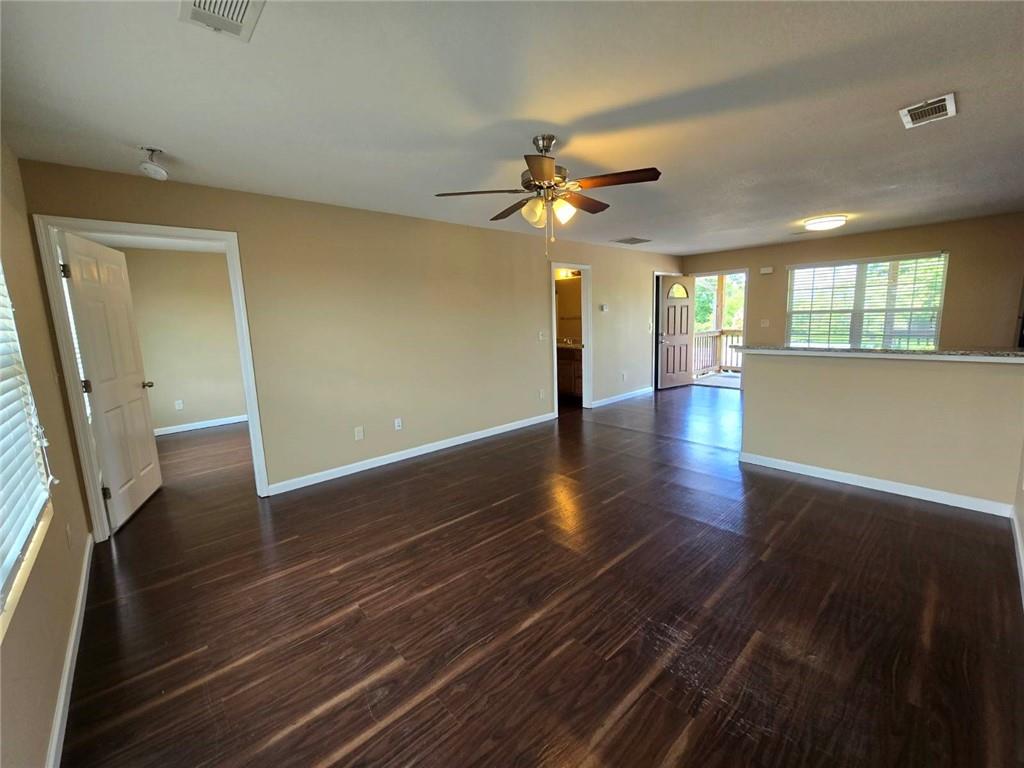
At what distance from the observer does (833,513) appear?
9.81ft

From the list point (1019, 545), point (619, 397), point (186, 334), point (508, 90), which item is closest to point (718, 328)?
point (619, 397)

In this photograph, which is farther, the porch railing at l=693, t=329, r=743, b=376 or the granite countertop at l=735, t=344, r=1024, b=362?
the porch railing at l=693, t=329, r=743, b=376

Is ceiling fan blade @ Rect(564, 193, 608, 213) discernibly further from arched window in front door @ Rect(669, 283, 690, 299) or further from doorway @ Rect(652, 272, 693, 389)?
arched window in front door @ Rect(669, 283, 690, 299)

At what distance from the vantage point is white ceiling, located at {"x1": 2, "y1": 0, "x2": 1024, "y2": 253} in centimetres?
149

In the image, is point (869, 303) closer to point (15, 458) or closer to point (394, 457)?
point (394, 457)

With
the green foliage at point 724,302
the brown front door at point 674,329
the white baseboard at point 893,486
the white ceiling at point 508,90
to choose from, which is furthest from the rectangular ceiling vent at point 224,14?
the green foliage at point 724,302

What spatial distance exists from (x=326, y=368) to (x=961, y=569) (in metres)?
4.60

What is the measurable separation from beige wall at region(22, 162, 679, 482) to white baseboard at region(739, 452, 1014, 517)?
2818 millimetres

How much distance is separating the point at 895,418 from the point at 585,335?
3769 millimetres

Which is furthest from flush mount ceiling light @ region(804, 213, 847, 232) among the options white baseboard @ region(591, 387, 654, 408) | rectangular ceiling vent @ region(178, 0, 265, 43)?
rectangular ceiling vent @ region(178, 0, 265, 43)

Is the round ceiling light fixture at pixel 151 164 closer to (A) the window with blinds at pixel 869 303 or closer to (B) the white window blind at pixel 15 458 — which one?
(B) the white window blind at pixel 15 458

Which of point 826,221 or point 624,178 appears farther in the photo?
point 826,221

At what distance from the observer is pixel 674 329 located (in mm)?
7922

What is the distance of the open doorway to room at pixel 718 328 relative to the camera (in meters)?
9.54
